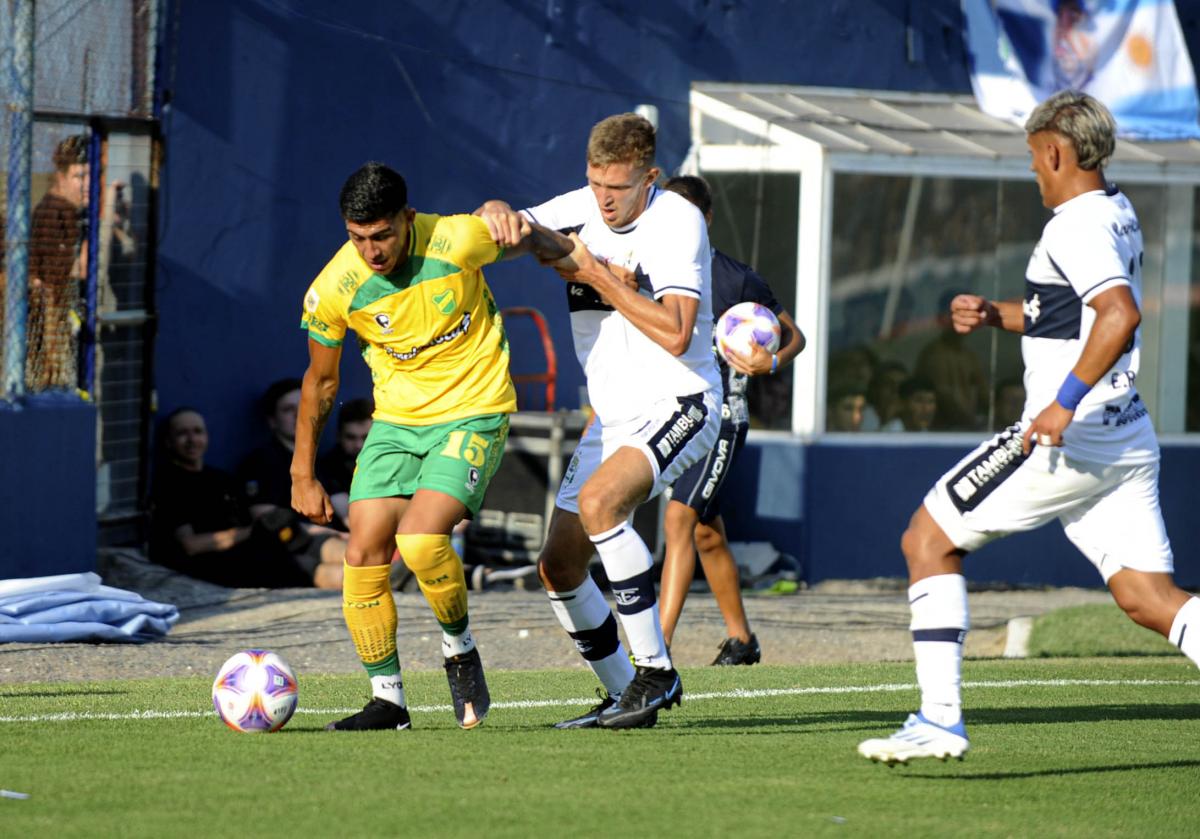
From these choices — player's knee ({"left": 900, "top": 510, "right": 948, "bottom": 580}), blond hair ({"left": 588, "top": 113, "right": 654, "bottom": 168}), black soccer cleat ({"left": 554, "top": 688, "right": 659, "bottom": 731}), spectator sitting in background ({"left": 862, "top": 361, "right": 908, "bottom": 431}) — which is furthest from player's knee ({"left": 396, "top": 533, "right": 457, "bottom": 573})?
spectator sitting in background ({"left": 862, "top": 361, "right": 908, "bottom": 431})

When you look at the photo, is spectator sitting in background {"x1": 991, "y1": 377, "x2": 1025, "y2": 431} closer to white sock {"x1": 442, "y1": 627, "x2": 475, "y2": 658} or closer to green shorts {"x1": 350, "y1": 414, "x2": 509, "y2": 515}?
green shorts {"x1": 350, "y1": 414, "x2": 509, "y2": 515}

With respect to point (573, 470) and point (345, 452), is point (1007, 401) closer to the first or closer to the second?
point (345, 452)

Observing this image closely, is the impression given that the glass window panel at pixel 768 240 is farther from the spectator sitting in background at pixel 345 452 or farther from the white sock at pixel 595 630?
the white sock at pixel 595 630

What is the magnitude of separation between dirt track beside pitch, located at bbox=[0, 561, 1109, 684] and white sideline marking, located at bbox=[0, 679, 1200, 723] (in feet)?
6.28

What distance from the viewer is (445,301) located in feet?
22.7

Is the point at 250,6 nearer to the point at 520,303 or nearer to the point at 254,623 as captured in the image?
the point at 520,303

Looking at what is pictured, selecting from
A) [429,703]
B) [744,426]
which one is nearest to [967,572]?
[744,426]

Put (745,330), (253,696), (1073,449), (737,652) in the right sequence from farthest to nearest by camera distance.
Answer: (737,652) < (745,330) < (253,696) < (1073,449)

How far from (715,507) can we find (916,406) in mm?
6075

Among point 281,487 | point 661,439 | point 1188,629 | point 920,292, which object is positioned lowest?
point 281,487

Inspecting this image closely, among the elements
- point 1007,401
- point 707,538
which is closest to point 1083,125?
point 707,538

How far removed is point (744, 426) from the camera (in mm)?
9930

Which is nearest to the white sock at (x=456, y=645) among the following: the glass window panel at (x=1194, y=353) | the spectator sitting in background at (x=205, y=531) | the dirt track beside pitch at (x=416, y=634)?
the dirt track beside pitch at (x=416, y=634)

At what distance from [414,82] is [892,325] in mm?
4292
